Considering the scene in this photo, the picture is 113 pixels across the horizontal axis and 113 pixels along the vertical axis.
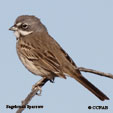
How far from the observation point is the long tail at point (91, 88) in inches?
199

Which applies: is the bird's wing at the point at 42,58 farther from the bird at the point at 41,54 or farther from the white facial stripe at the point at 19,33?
the white facial stripe at the point at 19,33

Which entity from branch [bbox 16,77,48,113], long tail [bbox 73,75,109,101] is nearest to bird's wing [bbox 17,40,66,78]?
branch [bbox 16,77,48,113]

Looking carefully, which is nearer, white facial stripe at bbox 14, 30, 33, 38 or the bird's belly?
the bird's belly

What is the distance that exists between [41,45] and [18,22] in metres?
0.84

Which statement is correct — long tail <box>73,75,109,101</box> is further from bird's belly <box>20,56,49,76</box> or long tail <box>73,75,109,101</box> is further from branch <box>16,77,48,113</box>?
bird's belly <box>20,56,49,76</box>

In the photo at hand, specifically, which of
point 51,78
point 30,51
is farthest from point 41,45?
point 51,78

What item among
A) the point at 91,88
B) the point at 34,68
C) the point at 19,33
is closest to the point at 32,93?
the point at 91,88

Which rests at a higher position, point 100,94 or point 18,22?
point 18,22

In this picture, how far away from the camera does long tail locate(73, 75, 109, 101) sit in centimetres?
504

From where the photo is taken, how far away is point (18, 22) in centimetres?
688

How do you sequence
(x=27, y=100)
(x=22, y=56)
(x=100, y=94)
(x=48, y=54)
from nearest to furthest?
(x=27, y=100) < (x=100, y=94) < (x=48, y=54) < (x=22, y=56)

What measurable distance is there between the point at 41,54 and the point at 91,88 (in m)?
1.46

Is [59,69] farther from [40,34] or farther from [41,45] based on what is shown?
[40,34]

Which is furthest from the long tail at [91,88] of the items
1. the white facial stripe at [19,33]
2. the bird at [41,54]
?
the white facial stripe at [19,33]
